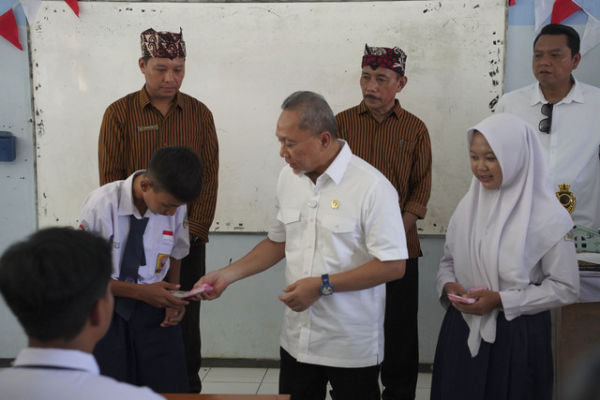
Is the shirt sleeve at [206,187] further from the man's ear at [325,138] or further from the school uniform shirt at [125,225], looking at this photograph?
the man's ear at [325,138]

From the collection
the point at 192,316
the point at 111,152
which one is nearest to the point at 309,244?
the point at 192,316

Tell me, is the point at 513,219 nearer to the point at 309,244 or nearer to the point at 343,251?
the point at 343,251

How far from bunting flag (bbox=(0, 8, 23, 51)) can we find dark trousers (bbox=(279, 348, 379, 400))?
3.04 meters

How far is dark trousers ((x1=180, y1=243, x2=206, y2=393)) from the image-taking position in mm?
3213

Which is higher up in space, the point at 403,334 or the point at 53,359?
the point at 53,359

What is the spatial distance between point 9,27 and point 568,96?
141 inches

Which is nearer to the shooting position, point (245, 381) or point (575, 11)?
point (575, 11)

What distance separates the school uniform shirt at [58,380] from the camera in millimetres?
1132

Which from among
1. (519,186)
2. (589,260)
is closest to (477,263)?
(519,186)

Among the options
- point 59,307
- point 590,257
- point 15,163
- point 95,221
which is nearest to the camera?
point 59,307

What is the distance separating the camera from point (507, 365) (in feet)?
7.72

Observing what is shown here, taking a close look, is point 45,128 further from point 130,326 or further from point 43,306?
point 43,306

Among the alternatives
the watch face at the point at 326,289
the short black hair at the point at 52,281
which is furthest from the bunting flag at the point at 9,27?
the short black hair at the point at 52,281

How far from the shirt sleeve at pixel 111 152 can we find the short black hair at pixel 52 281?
1.84m
